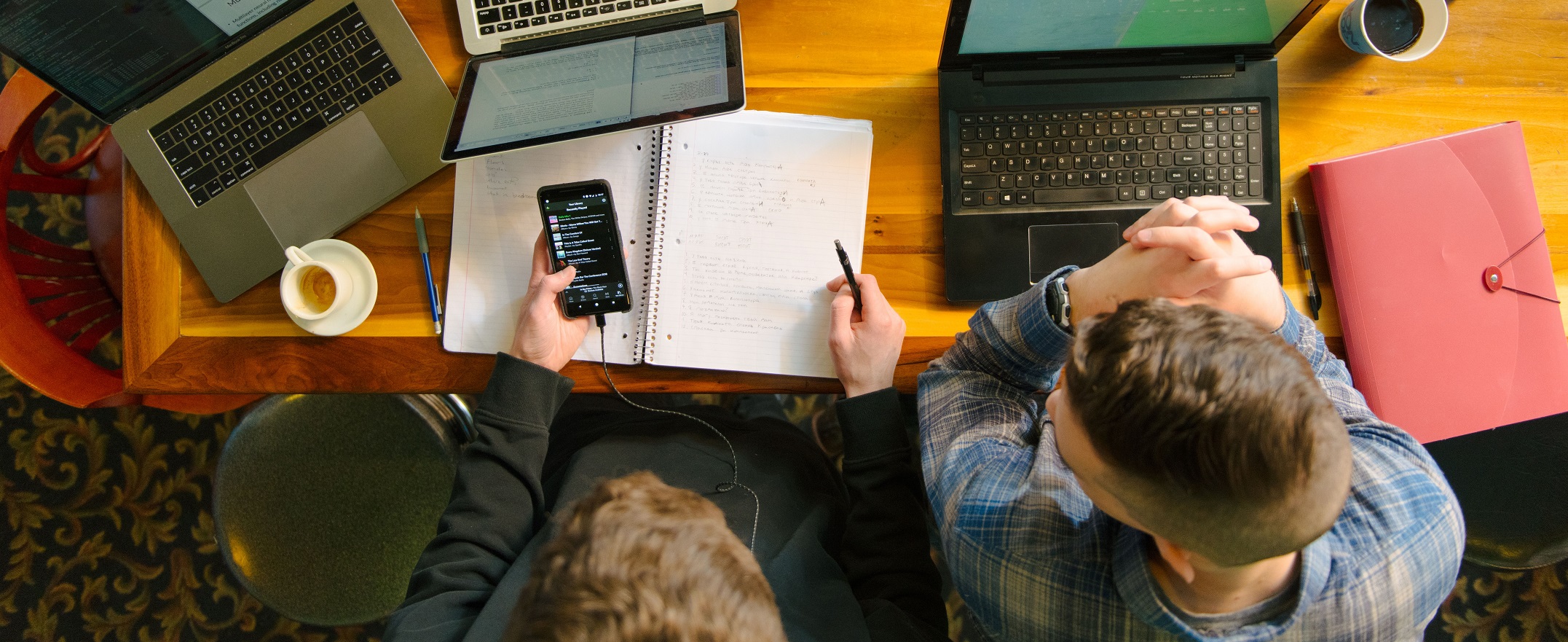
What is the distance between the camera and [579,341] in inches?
37.7

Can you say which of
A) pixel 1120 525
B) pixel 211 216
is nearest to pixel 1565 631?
pixel 1120 525

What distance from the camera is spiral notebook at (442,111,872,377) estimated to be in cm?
96

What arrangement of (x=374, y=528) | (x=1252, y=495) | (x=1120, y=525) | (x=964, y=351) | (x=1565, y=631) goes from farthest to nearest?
1. (x=1565, y=631)
2. (x=374, y=528)
3. (x=964, y=351)
4. (x=1120, y=525)
5. (x=1252, y=495)

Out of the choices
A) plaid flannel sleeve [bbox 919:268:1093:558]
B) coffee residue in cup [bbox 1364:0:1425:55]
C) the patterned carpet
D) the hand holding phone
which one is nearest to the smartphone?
the hand holding phone

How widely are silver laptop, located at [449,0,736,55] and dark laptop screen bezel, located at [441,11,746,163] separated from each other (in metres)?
0.02

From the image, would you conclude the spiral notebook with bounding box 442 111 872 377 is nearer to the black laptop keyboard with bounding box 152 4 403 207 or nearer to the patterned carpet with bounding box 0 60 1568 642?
the black laptop keyboard with bounding box 152 4 403 207

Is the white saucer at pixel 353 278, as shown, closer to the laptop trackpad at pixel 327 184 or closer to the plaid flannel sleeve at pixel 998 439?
the laptop trackpad at pixel 327 184

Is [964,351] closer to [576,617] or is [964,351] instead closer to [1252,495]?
[1252,495]

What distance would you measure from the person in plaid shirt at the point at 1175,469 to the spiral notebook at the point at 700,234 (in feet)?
0.67

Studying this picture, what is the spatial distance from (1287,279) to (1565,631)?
4.55 feet

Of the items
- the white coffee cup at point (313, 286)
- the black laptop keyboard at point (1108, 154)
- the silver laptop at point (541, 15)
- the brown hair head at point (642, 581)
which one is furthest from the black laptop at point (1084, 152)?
the white coffee cup at point (313, 286)

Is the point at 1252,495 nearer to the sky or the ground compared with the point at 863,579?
nearer to the sky

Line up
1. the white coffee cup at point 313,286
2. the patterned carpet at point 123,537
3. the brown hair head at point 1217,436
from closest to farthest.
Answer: the brown hair head at point 1217,436 < the white coffee cup at point 313,286 < the patterned carpet at point 123,537

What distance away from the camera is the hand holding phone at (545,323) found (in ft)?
3.00
